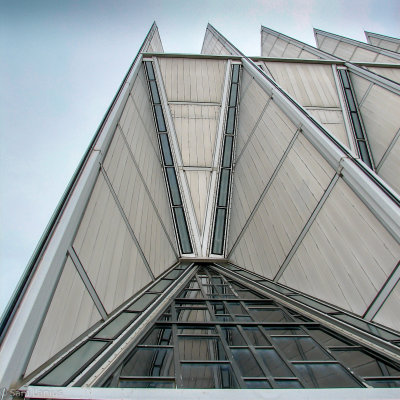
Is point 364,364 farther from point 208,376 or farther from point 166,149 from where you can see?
point 166,149

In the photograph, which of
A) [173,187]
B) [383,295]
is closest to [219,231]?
[173,187]

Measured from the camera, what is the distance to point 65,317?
13.5 ft

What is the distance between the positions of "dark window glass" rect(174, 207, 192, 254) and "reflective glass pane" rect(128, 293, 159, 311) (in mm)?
4454

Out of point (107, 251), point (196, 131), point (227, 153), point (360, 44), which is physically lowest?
point (107, 251)

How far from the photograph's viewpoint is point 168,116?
555 inches

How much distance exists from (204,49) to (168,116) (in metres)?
16.2

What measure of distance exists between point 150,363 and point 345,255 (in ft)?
13.1

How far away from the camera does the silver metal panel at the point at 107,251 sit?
5.24 metres

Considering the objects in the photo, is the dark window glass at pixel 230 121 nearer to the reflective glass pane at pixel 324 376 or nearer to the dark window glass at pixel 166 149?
the dark window glass at pixel 166 149

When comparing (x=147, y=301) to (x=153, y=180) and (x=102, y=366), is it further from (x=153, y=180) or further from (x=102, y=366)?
(x=153, y=180)

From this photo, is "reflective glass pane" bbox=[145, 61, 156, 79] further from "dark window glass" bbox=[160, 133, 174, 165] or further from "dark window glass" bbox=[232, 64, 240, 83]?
"dark window glass" bbox=[232, 64, 240, 83]

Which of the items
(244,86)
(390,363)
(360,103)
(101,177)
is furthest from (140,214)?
(360,103)

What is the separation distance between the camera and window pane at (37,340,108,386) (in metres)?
2.99

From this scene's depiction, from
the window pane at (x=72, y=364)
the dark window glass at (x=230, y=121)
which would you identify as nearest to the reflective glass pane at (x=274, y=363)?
the window pane at (x=72, y=364)
